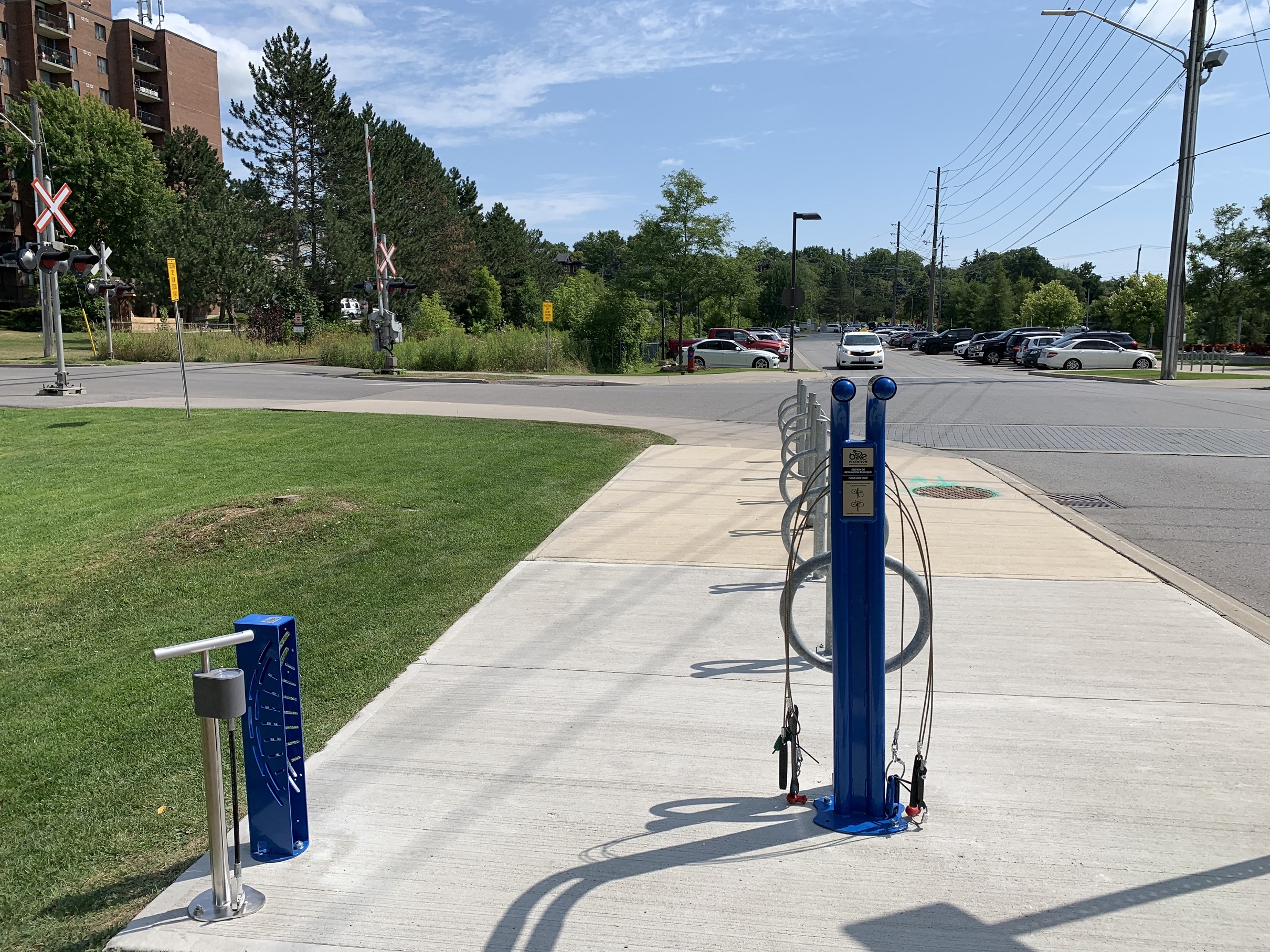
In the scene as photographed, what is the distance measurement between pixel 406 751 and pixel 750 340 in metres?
42.6

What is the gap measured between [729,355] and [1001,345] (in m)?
18.0

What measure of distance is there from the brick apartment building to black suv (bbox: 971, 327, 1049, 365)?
2159 inches

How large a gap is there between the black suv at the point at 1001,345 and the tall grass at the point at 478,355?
85.6ft

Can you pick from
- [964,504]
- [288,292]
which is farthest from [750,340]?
[964,504]

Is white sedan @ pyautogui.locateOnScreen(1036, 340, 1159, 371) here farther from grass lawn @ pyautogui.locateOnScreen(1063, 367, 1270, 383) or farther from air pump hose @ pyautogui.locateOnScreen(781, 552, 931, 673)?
air pump hose @ pyautogui.locateOnScreen(781, 552, 931, 673)

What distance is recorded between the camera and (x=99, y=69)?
70062 millimetres

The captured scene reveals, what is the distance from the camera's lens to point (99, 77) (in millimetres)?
70062

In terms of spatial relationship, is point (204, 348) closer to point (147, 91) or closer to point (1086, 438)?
point (1086, 438)

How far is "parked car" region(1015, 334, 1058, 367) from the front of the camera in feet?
144

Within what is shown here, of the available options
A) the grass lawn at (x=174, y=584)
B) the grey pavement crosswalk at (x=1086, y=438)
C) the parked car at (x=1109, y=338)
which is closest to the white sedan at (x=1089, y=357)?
the parked car at (x=1109, y=338)

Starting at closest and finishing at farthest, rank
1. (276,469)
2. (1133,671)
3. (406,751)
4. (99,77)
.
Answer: (406,751) < (1133,671) < (276,469) < (99,77)

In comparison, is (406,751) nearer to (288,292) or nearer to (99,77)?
(288,292)

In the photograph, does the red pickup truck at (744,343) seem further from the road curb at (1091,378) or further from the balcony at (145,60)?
the balcony at (145,60)

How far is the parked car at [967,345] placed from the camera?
56.7 metres
